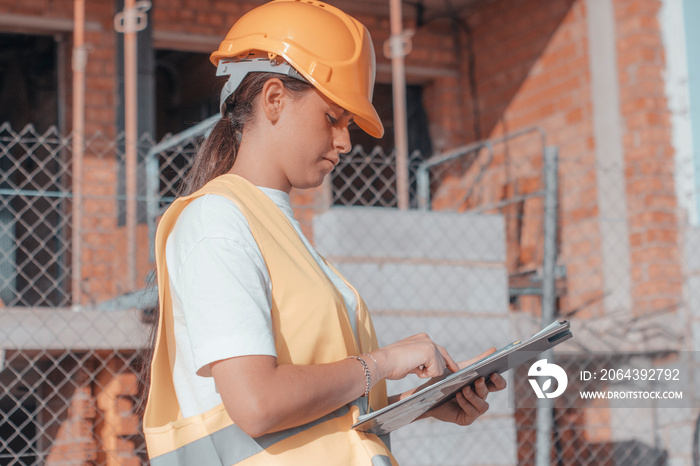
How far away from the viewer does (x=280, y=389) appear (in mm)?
1249

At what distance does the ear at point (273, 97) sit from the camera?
1480 millimetres

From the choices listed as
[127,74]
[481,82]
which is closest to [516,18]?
[481,82]

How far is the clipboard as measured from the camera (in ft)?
4.56

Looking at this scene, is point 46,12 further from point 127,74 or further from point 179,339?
point 179,339

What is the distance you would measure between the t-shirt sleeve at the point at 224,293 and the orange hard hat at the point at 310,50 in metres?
0.28

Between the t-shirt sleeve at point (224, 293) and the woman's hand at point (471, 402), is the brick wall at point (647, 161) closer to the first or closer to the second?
the woman's hand at point (471, 402)

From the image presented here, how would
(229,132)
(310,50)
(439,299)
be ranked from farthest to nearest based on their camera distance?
(439,299), (229,132), (310,50)

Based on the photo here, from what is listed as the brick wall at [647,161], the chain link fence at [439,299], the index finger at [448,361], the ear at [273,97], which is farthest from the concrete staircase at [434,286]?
the ear at [273,97]

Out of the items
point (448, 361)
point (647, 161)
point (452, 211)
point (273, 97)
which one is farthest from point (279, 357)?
point (647, 161)

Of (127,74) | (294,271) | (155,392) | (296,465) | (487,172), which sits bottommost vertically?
(296,465)

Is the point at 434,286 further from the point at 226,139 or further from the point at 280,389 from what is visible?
the point at 280,389

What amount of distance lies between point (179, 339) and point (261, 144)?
1.16 ft

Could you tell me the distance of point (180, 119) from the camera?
27.9 ft

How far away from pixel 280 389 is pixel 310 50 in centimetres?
56
